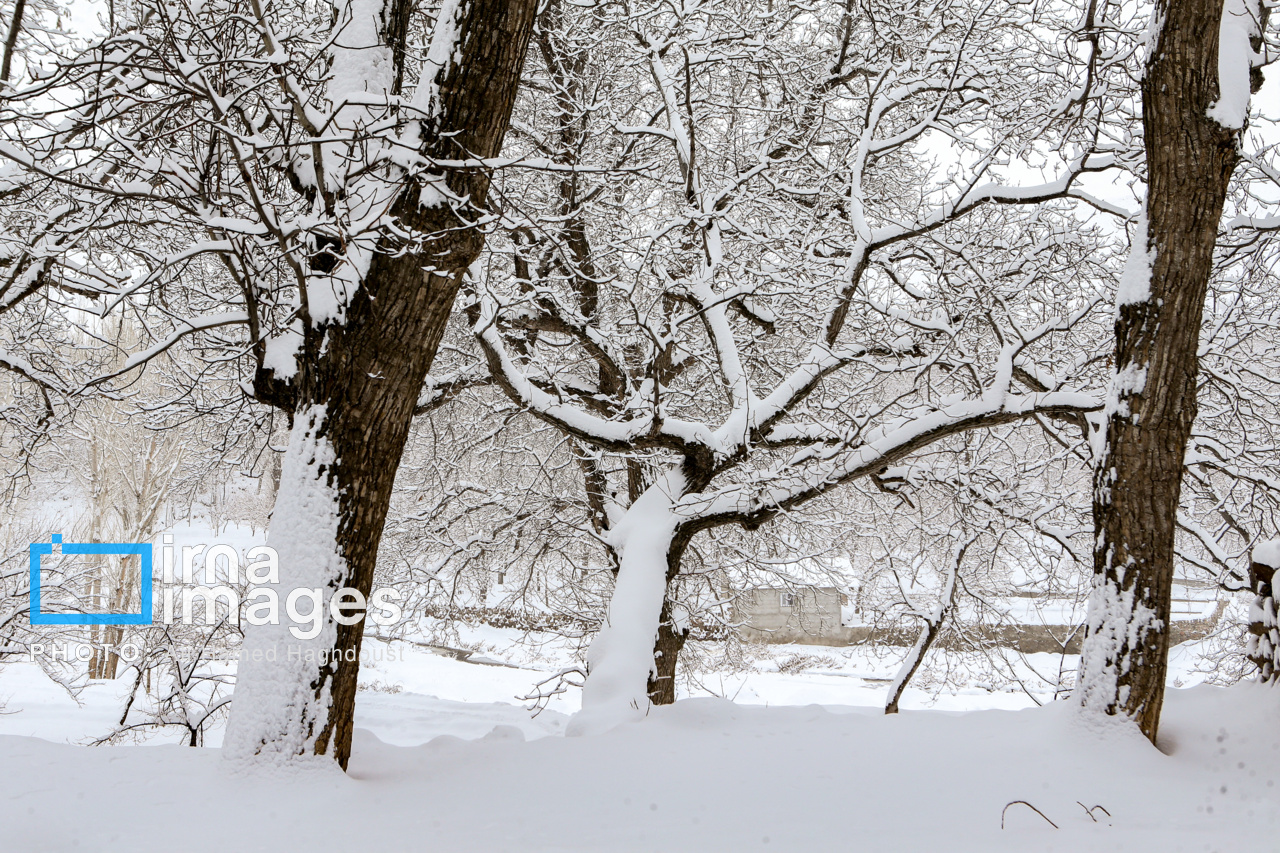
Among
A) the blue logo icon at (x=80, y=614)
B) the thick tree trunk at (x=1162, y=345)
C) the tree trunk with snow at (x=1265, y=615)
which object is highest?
the thick tree trunk at (x=1162, y=345)

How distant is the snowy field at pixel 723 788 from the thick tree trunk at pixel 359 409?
0.24 meters

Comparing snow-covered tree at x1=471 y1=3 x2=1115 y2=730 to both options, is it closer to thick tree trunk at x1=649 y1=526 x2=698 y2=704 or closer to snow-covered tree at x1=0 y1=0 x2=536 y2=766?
thick tree trunk at x1=649 y1=526 x2=698 y2=704

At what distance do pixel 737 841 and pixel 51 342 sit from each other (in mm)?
6156

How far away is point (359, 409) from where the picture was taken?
343 cm

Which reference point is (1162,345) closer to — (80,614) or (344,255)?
(344,255)

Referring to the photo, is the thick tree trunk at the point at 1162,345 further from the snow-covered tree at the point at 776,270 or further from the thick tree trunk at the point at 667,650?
the thick tree trunk at the point at 667,650

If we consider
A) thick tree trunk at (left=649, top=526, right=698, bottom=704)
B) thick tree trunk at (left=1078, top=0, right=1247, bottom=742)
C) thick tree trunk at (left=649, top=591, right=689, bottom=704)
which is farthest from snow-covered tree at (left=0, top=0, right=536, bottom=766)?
thick tree trunk at (left=649, top=591, right=689, bottom=704)

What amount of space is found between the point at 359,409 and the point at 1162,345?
3.78 metres

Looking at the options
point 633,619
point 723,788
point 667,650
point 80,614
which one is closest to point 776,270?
point 633,619

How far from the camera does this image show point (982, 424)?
17.7ft

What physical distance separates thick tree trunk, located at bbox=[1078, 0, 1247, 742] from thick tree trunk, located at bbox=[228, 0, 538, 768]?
3156mm

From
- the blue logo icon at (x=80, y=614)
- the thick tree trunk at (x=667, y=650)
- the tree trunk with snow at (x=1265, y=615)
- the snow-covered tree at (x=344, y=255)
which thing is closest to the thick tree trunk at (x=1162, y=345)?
the tree trunk with snow at (x=1265, y=615)

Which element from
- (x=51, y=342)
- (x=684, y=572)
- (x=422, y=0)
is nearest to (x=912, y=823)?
(x=684, y=572)

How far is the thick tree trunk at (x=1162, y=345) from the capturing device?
3.88 metres
